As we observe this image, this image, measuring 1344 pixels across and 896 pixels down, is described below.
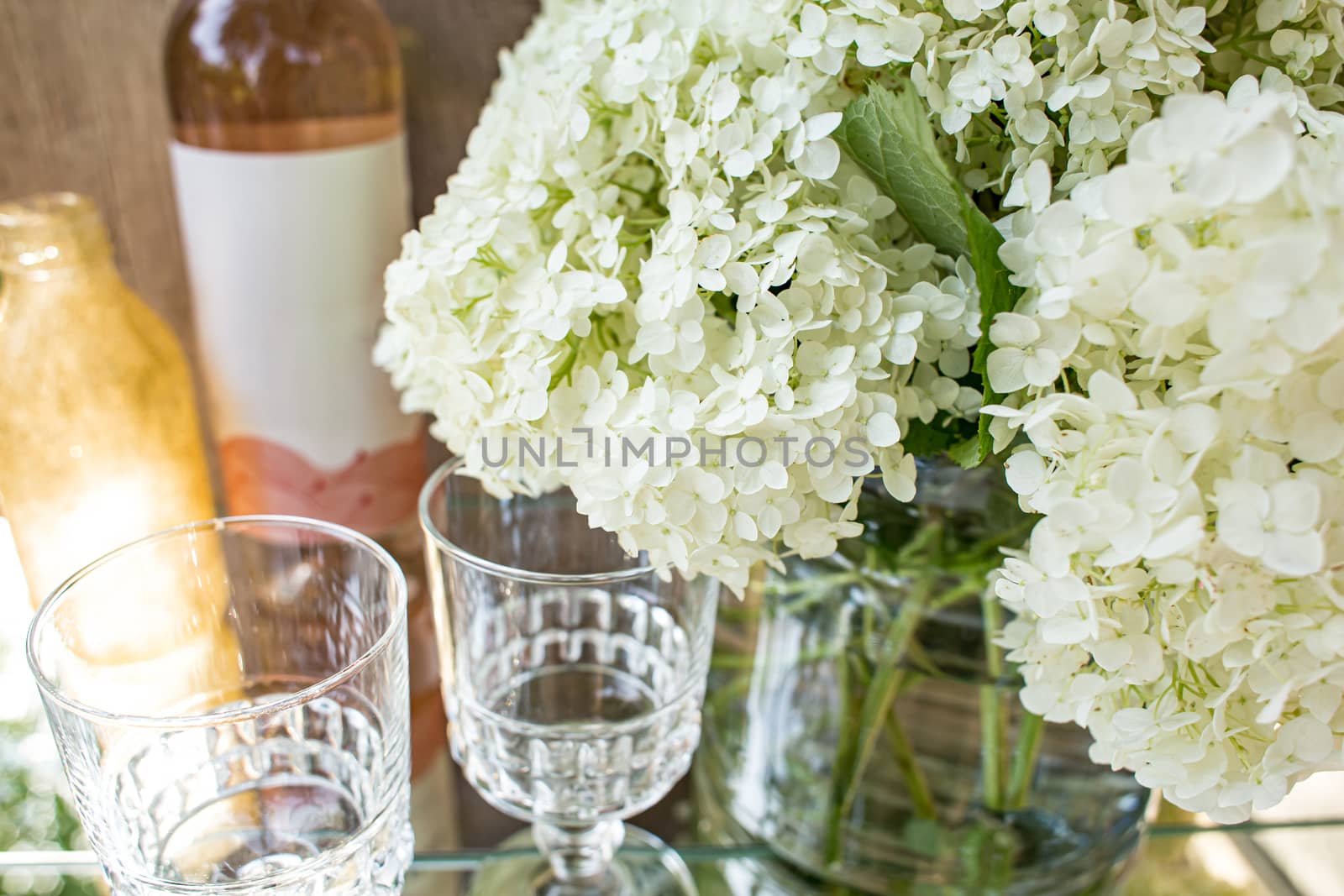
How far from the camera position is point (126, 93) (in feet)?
1.74

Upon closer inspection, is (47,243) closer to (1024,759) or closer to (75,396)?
(75,396)

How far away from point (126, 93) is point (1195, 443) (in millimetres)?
536

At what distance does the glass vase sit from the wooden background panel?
1.00 ft

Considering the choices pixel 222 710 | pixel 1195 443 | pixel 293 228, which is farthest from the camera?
pixel 293 228

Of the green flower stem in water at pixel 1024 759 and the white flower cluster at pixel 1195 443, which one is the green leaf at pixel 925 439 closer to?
the white flower cluster at pixel 1195 443

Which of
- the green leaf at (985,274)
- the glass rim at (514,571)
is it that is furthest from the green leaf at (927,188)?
the glass rim at (514,571)

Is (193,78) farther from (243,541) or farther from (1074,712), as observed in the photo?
(1074,712)

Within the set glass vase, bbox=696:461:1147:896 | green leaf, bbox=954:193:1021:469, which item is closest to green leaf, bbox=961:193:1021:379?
green leaf, bbox=954:193:1021:469

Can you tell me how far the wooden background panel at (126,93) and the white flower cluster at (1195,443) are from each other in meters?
0.35

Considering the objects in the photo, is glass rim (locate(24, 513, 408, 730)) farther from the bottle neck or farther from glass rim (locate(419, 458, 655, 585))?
the bottle neck

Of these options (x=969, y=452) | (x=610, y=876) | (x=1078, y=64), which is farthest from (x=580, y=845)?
(x=1078, y=64)

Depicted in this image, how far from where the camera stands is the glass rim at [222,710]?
0.91 feet

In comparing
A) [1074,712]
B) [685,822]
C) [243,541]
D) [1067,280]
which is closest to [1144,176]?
[1067,280]

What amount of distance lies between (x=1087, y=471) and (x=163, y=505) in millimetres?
402
